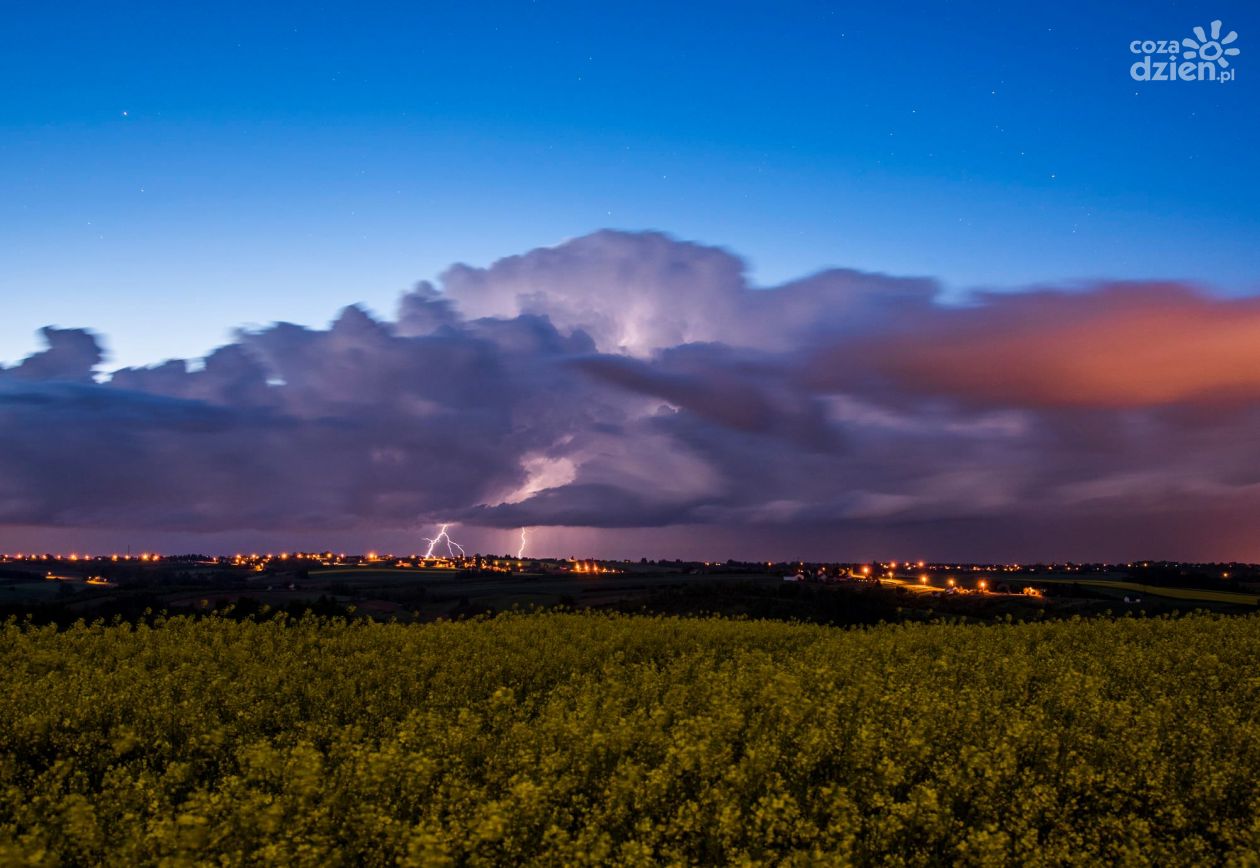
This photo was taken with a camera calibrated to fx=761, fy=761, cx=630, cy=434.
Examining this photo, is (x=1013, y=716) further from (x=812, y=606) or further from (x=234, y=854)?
(x=812, y=606)

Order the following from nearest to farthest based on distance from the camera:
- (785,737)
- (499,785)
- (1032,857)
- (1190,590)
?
(1032,857) < (499,785) < (785,737) < (1190,590)

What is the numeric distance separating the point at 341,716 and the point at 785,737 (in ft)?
37.8

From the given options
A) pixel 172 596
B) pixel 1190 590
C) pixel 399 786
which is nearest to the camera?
pixel 399 786

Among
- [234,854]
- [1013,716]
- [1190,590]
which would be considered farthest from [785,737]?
[1190,590]

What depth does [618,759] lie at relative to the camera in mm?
13539

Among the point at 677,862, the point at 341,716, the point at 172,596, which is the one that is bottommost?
the point at 172,596

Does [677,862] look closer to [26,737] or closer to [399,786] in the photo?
[399,786]

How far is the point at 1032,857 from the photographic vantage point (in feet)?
32.4

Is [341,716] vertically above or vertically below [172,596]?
above

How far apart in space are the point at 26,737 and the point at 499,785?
11.6 meters

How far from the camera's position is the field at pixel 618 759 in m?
10.0

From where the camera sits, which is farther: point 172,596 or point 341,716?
point 172,596

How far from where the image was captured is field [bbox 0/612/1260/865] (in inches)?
394

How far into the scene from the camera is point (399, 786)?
11.9 metres
